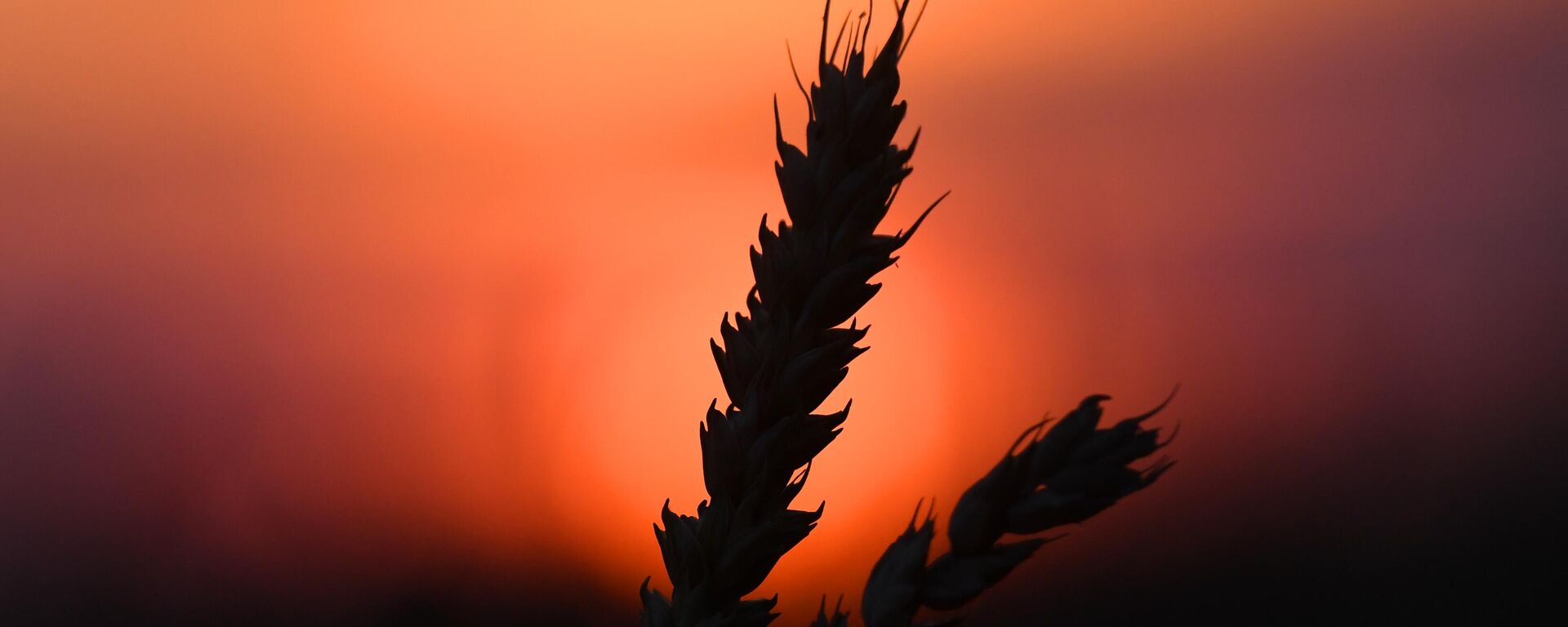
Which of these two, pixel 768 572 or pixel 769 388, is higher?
pixel 769 388

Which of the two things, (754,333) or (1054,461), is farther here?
(754,333)

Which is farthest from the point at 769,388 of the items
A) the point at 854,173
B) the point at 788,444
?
the point at 854,173

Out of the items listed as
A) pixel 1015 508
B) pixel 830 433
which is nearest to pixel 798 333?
pixel 830 433

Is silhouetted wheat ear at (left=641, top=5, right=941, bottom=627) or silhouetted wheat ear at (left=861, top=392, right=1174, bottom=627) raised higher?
silhouetted wheat ear at (left=641, top=5, right=941, bottom=627)

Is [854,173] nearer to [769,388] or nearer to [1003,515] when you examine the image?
[769,388]

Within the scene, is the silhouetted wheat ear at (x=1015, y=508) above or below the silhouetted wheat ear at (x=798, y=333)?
below
